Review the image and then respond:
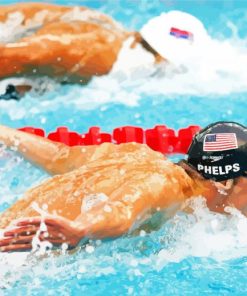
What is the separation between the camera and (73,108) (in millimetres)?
4820

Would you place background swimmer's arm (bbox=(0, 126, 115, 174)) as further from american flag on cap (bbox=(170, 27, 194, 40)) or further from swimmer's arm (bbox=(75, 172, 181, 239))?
american flag on cap (bbox=(170, 27, 194, 40))

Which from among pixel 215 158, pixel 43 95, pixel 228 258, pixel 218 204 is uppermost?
pixel 215 158

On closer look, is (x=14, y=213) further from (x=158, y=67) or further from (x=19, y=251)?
(x=158, y=67)

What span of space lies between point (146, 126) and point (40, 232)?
240 centimetres

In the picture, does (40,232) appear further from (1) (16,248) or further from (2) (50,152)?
(2) (50,152)

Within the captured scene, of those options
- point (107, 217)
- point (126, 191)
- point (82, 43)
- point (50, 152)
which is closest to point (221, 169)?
point (126, 191)

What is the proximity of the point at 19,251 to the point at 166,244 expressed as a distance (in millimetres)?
614

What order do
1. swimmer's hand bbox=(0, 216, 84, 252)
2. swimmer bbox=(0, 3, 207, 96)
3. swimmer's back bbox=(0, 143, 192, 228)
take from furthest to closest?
swimmer bbox=(0, 3, 207, 96) < swimmer's back bbox=(0, 143, 192, 228) < swimmer's hand bbox=(0, 216, 84, 252)

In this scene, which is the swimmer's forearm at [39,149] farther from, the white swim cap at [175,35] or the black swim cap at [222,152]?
the white swim cap at [175,35]

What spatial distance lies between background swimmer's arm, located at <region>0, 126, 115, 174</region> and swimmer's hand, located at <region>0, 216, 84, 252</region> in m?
0.70

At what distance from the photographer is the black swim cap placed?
8.78 feet

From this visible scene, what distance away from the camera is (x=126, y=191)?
2.49 meters

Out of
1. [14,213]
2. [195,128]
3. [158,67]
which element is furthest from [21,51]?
[14,213]

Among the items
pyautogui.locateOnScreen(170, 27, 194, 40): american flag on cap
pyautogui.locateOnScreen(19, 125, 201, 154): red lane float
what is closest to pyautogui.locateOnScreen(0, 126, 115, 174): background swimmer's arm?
pyautogui.locateOnScreen(19, 125, 201, 154): red lane float
